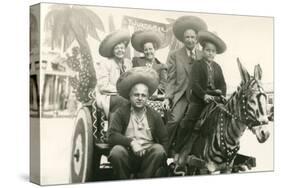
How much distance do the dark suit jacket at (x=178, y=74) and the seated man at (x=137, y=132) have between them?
130 mm

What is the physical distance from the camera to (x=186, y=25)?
550 cm

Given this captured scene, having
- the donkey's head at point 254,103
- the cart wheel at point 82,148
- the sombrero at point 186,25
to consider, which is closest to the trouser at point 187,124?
the donkey's head at point 254,103

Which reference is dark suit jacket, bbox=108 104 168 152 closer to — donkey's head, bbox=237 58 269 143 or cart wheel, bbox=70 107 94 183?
cart wheel, bbox=70 107 94 183

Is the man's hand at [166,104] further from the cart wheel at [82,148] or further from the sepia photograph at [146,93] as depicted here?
the cart wheel at [82,148]

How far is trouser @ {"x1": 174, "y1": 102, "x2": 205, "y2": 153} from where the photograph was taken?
545 cm

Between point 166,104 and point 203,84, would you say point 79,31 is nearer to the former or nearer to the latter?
point 166,104

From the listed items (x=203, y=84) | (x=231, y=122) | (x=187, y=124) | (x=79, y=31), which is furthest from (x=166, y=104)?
(x=79, y=31)

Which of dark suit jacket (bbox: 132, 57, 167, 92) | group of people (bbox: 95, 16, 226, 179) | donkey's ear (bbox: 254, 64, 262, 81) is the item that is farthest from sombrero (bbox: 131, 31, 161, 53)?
donkey's ear (bbox: 254, 64, 262, 81)

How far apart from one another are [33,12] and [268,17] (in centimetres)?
203

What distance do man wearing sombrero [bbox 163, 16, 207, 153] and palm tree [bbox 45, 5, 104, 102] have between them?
65cm

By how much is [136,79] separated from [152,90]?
16 cm

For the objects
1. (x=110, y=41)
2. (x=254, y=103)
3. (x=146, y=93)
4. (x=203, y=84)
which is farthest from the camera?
(x=254, y=103)

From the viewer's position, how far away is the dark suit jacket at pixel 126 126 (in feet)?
17.0

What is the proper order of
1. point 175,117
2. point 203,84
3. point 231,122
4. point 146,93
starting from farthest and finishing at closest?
1. point 231,122
2. point 203,84
3. point 175,117
4. point 146,93
